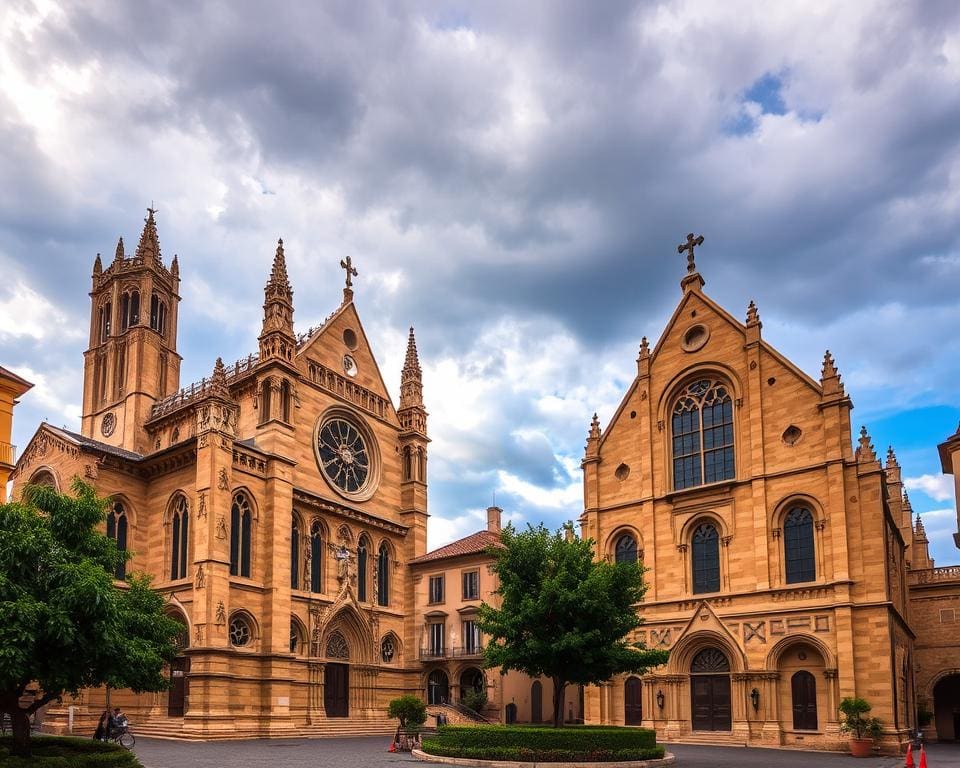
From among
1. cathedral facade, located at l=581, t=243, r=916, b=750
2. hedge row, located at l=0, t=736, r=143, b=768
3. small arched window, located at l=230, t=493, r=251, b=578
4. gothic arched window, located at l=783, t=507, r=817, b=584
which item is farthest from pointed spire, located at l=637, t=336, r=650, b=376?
hedge row, located at l=0, t=736, r=143, b=768

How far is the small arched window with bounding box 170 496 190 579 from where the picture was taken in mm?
41875

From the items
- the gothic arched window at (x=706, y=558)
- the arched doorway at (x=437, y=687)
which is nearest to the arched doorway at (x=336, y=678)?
the arched doorway at (x=437, y=687)

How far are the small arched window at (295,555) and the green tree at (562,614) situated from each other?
16806 mm

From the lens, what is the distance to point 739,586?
41000 mm

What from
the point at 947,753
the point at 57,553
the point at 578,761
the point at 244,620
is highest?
the point at 57,553

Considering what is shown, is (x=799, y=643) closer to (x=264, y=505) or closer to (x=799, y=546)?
(x=799, y=546)

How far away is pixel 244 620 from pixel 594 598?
19826mm

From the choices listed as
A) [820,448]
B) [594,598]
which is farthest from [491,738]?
[820,448]

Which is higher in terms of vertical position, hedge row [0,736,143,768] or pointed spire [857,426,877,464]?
pointed spire [857,426,877,464]

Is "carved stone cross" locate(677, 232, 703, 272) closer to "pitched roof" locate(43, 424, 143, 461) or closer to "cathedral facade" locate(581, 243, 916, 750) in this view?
"cathedral facade" locate(581, 243, 916, 750)

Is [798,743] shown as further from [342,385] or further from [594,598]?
[342,385]

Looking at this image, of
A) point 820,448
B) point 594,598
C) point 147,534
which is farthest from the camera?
point 147,534

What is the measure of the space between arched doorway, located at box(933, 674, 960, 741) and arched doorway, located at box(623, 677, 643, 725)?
21.5m

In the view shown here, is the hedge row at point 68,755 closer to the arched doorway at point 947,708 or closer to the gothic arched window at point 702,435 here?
the gothic arched window at point 702,435
